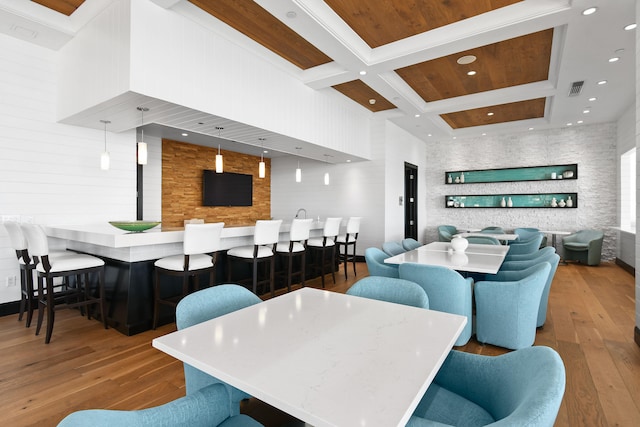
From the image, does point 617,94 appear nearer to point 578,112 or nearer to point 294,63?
point 578,112

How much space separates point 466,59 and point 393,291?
157 inches

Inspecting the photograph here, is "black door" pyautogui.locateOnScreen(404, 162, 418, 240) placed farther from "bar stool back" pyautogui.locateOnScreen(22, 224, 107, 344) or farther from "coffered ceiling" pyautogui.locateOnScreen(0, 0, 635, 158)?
"bar stool back" pyautogui.locateOnScreen(22, 224, 107, 344)

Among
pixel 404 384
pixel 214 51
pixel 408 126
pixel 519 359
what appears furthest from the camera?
pixel 408 126

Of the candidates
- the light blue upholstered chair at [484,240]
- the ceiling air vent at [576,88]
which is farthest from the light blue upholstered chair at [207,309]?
the ceiling air vent at [576,88]

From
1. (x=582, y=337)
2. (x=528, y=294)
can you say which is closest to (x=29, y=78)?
(x=528, y=294)

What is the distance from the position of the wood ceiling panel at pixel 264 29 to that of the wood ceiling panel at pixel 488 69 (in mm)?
1472

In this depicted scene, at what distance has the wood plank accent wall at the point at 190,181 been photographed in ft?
22.0

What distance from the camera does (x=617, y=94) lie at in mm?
5371

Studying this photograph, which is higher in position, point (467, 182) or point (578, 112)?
point (578, 112)

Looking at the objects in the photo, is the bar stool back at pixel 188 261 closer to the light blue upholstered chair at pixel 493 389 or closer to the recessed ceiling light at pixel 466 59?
the light blue upholstered chair at pixel 493 389

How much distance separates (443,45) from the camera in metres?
3.88

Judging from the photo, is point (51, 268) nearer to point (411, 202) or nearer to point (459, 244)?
point (459, 244)

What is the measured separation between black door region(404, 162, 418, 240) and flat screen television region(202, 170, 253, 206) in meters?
4.11

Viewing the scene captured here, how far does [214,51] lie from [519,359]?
4.06 metres
